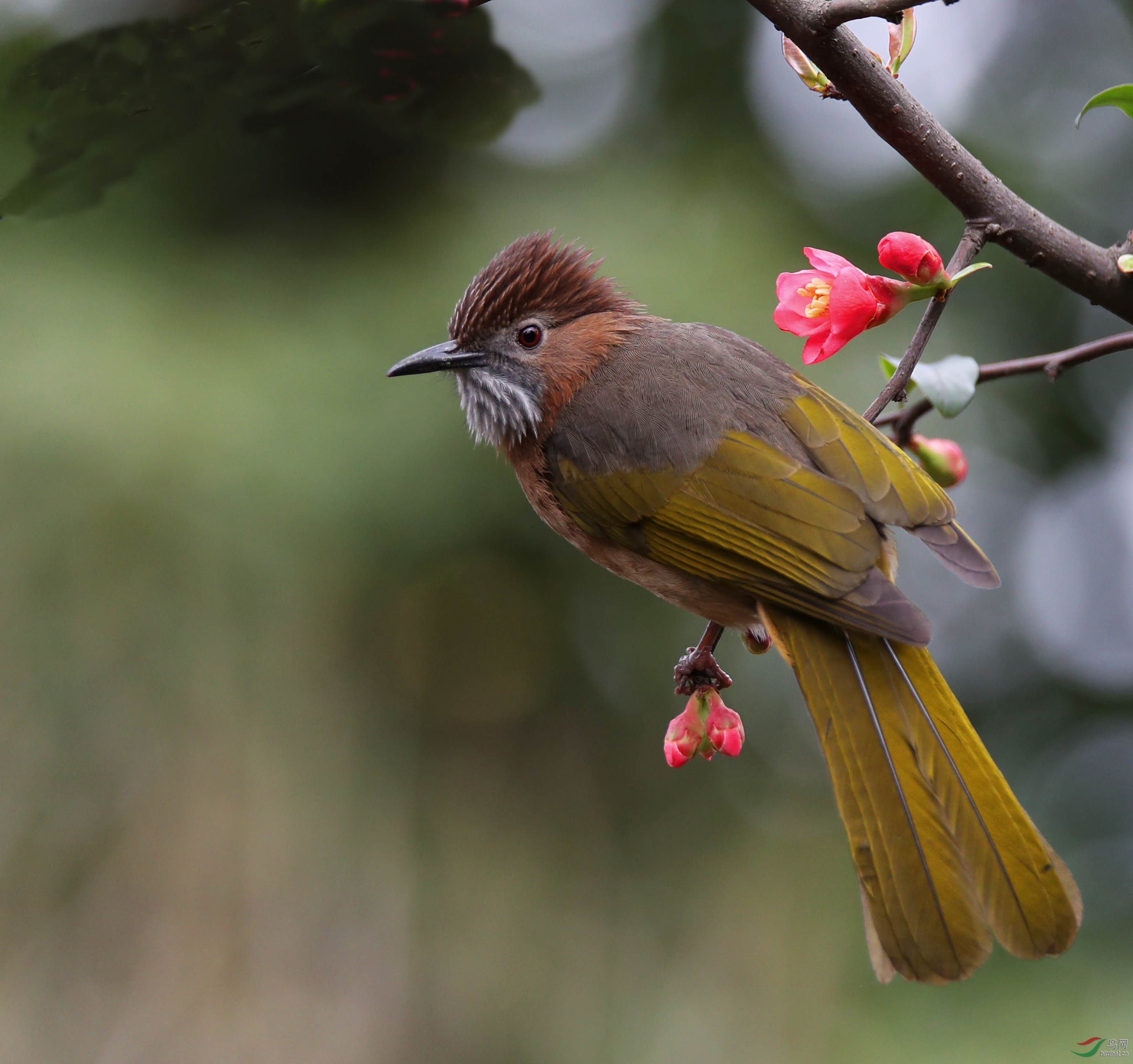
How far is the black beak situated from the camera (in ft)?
8.87

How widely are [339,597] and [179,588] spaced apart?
36.8 inches

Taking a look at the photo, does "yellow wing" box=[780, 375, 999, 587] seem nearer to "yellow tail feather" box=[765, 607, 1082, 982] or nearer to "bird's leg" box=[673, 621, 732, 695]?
"yellow tail feather" box=[765, 607, 1082, 982]

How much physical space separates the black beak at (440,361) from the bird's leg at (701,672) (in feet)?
3.42

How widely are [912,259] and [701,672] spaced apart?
950 millimetres

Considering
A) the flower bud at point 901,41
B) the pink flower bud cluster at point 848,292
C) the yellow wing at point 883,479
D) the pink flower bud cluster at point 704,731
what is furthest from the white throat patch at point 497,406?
the flower bud at point 901,41

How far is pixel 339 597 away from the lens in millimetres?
6410

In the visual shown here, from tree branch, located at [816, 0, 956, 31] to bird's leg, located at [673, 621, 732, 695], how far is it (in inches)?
47.4

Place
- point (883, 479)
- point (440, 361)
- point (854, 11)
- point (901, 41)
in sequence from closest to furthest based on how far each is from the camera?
point (854, 11) → point (901, 41) → point (883, 479) → point (440, 361)

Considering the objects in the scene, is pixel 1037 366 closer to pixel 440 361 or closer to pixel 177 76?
pixel 440 361

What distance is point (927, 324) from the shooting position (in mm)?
1692

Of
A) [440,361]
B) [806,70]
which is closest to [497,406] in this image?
[440,361]

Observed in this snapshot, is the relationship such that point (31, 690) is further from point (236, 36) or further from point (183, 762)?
point (236, 36)

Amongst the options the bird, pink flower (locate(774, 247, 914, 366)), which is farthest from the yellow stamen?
the bird

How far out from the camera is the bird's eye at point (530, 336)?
288 centimetres
